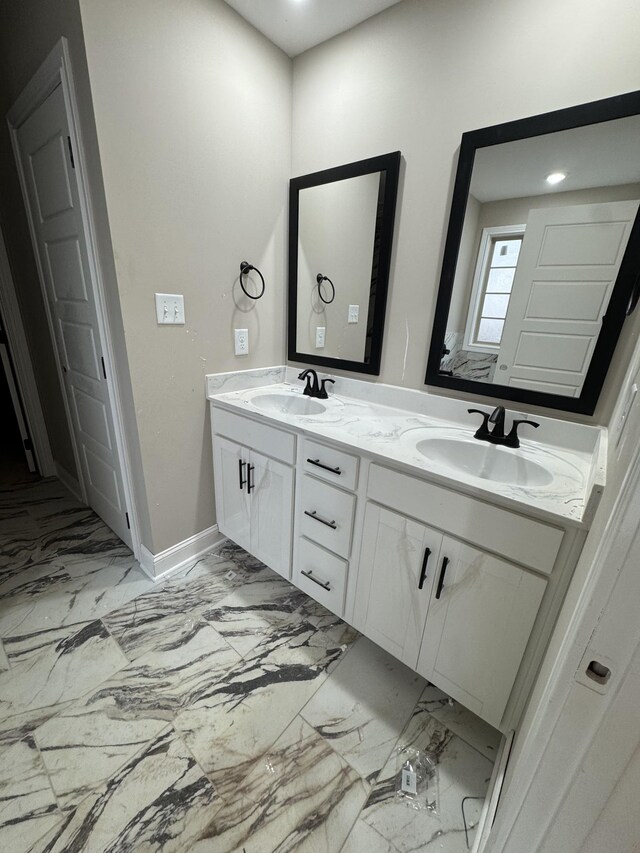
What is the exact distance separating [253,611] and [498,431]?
129cm

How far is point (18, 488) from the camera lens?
7.79 feet

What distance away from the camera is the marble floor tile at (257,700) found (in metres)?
1.04

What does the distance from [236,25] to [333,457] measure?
5.91ft

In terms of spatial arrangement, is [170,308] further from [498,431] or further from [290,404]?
[498,431]

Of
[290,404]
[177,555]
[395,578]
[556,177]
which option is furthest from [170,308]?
[556,177]

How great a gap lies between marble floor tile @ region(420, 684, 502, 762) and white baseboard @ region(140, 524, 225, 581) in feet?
4.04

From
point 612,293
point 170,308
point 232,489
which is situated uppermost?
point 612,293

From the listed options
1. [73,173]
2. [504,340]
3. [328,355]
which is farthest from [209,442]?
[504,340]

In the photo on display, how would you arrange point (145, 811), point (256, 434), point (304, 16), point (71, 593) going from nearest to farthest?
point (145, 811) < point (304, 16) < point (256, 434) < point (71, 593)

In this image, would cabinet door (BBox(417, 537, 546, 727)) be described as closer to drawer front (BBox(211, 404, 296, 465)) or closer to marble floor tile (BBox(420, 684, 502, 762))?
marble floor tile (BBox(420, 684, 502, 762))

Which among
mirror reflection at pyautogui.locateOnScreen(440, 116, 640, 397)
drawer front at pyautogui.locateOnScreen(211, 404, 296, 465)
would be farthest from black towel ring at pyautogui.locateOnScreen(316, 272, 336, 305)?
drawer front at pyautogui.locateOnScreen(211, 404, 296, 465)

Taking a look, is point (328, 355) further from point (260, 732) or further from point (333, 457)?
point (260, 732)

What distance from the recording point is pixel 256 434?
1.49 meters

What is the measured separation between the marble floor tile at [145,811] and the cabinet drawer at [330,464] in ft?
3.14
